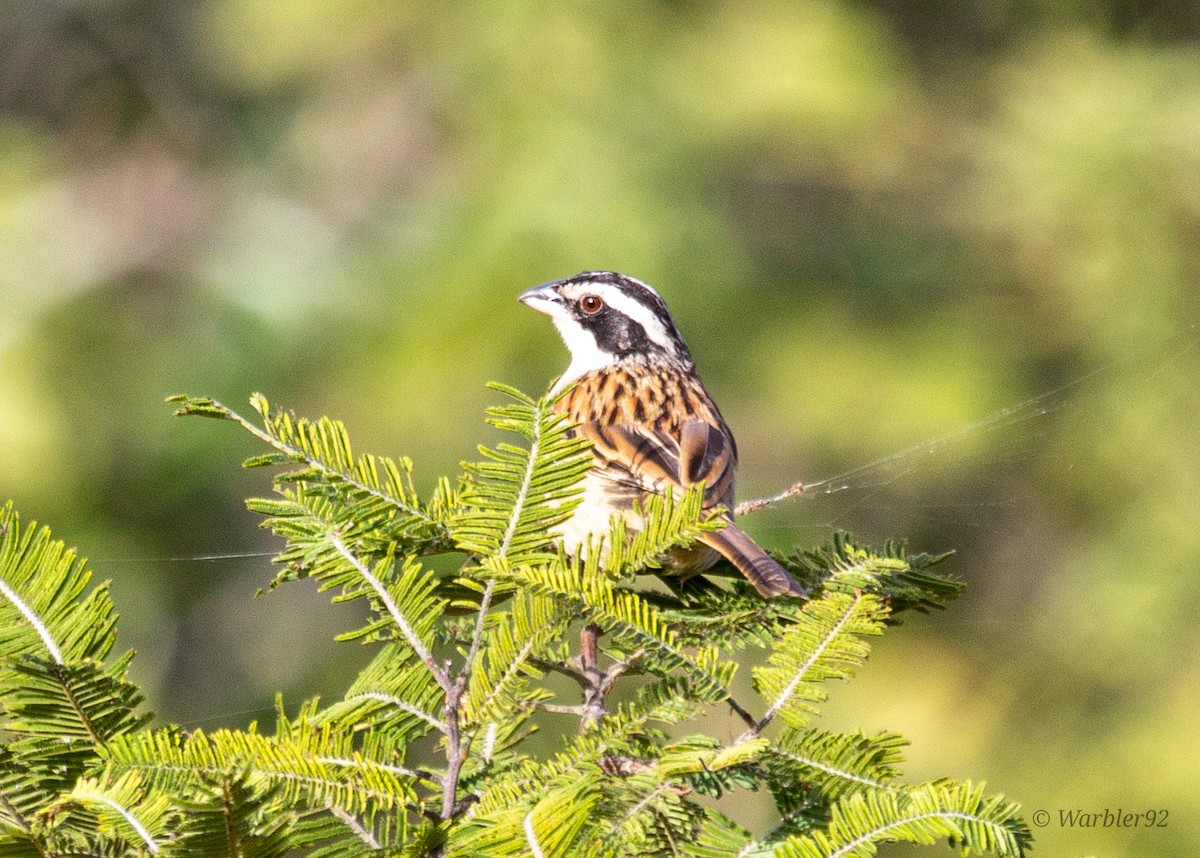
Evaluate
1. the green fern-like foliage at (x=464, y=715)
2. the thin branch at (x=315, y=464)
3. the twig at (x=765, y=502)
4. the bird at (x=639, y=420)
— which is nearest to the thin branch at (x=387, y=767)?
the green fern-like foliage at (x=464, y=715)

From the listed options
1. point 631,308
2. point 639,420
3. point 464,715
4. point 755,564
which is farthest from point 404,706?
point 631,308

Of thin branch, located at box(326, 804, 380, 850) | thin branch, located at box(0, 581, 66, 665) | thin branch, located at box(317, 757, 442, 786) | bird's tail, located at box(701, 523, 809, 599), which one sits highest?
bird's tail, located at box(701, 523, 809, 599)

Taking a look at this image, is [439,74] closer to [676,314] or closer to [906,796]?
[676,314]

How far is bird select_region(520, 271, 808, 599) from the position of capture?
2.28 metres

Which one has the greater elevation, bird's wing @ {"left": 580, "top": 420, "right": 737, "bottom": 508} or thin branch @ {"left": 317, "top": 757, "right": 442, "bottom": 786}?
bird's wing @ {"left": 580, "top": 420, "right": 737, "bottom": 508}

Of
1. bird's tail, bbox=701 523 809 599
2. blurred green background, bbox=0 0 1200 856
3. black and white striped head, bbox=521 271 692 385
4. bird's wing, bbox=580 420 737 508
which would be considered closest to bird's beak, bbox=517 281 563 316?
black and white striped head, bbox=521 271 692 385

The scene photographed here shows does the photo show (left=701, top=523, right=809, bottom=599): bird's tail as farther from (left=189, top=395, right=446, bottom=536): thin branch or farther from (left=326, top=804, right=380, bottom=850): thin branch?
(left=326, top=804, right=380, bottom=850): thin branch

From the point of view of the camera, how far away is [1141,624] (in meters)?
7.06

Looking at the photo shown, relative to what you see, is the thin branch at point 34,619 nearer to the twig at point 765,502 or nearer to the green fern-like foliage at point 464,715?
the green fern-like foliage at point 464,715

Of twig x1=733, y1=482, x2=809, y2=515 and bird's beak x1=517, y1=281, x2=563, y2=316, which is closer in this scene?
twig x1=733, y1=482, x2=809, y2=515

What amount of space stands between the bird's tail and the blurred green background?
411 cm

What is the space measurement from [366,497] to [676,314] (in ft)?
21.7

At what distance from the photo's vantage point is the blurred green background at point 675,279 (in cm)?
698

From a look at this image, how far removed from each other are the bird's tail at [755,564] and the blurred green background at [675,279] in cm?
411
